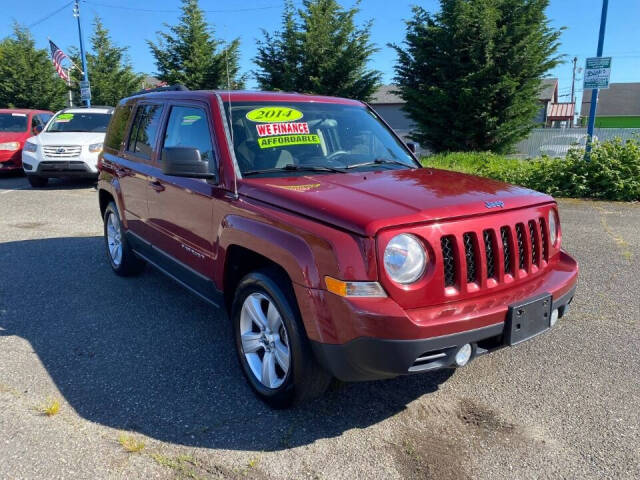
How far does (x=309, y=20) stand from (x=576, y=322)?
1824cm

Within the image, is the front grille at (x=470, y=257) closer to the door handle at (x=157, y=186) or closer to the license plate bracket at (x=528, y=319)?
the license plate bracket at (x=528, y=319)

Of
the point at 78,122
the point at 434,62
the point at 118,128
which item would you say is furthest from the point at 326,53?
the point at 118,128

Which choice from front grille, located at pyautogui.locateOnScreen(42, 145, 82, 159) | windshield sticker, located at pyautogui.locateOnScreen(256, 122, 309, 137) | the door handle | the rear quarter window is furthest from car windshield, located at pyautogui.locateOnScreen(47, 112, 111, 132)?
windshield sticker, located at pyautogui.locateOnScreen(256, 122, 309, 137)

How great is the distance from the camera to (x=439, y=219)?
257 centimetres

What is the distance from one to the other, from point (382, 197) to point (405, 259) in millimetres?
457

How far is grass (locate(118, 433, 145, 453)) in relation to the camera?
8.80 ft

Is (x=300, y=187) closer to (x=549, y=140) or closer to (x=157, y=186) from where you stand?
(x=157, y=186)

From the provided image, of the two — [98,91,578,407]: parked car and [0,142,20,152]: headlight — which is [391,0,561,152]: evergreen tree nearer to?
[0,142,20,152]: headlight

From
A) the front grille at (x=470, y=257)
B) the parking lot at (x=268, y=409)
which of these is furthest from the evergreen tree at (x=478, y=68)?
the front grille at (x=470, y=257)

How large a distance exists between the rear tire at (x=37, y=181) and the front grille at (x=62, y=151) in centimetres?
68

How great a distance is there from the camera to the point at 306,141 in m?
3.68

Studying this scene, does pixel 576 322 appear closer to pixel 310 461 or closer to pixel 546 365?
pixel 546 365

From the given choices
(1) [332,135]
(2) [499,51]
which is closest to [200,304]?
(1) [332,135]

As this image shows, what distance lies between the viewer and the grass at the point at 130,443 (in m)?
2.68
